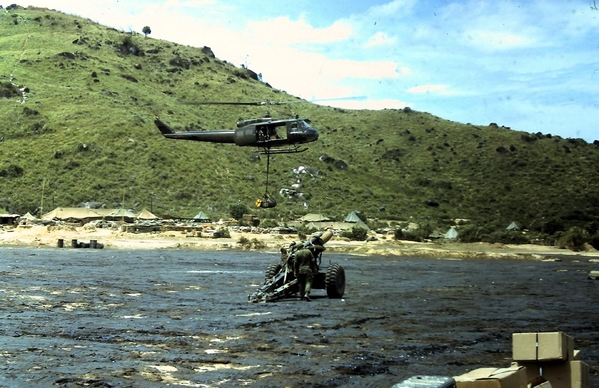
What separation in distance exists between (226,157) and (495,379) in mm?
88807

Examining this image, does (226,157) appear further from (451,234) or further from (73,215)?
(451,234)

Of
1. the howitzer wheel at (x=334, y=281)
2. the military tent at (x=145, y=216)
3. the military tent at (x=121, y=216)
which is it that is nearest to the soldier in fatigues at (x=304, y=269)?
the howitzer wheel at (x=334, y=281)

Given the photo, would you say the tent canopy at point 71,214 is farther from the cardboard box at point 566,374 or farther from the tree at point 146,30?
the tree at point 146,30

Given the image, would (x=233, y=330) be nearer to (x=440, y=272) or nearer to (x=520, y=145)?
(x=440, y=272)

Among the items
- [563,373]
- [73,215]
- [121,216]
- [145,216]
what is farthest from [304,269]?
[73,215]

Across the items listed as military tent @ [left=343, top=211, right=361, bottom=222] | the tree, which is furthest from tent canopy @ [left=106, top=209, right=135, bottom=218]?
the tree

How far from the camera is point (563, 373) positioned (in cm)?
1018

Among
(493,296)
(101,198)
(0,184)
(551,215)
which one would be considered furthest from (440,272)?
(0,184)

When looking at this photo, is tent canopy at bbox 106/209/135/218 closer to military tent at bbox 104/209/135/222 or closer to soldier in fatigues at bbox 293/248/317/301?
military tent at bbox 104/209/135/222

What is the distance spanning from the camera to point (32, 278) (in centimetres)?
3128

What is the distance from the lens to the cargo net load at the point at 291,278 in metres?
24.5

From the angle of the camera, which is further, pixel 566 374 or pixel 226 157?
pixel 226 157

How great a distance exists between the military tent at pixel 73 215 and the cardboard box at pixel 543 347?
66.9m

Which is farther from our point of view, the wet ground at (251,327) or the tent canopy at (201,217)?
the tent canopy at (201,217)
